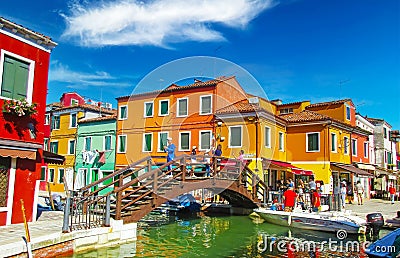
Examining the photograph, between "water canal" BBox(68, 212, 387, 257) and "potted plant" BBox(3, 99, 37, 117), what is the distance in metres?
4.23

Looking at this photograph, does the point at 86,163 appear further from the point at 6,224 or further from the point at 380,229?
the point at 380,229

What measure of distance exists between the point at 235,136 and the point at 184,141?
13.7ft

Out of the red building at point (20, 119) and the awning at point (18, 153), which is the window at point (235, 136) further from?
the awning at point (18, 153)

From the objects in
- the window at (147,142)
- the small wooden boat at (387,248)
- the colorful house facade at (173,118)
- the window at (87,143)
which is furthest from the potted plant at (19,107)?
the window at (87,143)

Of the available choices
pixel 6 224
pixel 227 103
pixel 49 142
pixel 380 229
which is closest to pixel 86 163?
pixel 49 142

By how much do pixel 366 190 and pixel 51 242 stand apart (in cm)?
2476

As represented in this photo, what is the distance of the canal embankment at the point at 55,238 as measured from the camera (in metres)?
7.80

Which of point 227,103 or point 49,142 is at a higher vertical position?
point 227,103

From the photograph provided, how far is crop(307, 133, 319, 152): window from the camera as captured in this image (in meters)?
24.3

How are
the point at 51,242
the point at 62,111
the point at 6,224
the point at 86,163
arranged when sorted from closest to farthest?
the point at 51,242
the point at 6,224
the point at 86,163
the point at 62,111

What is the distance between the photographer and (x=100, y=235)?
10.2 m

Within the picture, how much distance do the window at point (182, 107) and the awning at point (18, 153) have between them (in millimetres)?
15676


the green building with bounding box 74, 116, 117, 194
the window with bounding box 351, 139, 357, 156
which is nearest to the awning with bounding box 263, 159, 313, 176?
the window with bounding box 351, 139, 357, 156

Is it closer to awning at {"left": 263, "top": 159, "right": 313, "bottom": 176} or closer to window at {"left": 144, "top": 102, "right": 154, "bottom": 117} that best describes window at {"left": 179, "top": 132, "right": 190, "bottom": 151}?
window at {"left": 144, "top": 102, "right": 154, "bottom": 117}
